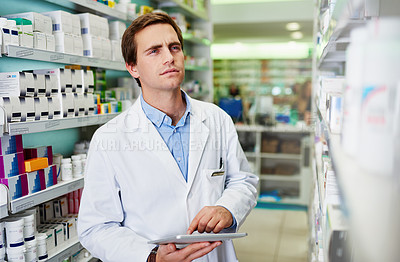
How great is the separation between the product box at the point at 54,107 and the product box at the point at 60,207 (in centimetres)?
69

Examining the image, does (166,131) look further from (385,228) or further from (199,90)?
(199,90)

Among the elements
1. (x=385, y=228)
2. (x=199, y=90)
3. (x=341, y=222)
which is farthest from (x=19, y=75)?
(x=199, y=90)

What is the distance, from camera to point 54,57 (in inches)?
85.4

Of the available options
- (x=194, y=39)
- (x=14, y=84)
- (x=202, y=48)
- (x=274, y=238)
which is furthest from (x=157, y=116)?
(x=202, y=48)

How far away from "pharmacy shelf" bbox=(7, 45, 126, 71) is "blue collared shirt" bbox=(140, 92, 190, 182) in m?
0.69

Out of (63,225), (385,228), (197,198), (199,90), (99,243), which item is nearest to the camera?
(385,228)

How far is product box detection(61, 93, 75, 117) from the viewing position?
7.43 feet

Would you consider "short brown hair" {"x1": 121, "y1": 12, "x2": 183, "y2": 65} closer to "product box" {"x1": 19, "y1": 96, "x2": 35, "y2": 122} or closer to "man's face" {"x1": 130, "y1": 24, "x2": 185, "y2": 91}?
"man's face" {"x1": 130, "y1": 24, "x2": 185, "y2": 91}

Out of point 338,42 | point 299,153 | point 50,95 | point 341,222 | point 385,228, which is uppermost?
point 338,42

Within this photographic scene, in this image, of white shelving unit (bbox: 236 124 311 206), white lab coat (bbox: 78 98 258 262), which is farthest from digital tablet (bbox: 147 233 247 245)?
white shelving unit (bbox: 236 124 311 206)

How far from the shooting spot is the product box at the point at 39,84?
2.06 meters

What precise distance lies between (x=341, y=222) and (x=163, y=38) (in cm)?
126

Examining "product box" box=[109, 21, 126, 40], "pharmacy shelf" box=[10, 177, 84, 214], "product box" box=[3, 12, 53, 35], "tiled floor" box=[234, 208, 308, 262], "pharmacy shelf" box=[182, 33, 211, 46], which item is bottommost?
"tiled floor" box=[234, 208, 308, 262]

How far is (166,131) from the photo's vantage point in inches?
72.1
